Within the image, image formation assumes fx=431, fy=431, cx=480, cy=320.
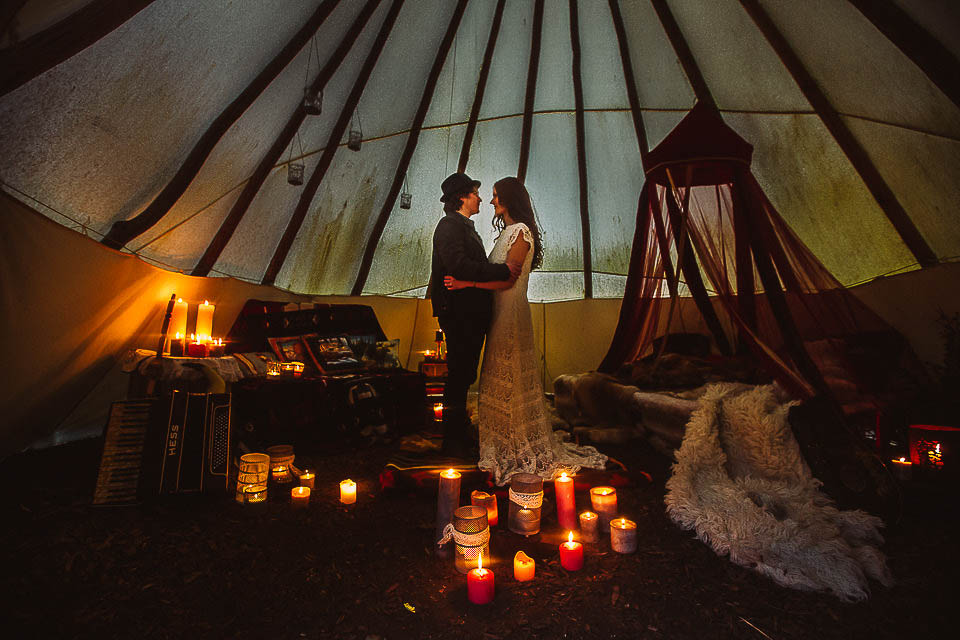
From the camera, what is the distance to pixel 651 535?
1.86 meters

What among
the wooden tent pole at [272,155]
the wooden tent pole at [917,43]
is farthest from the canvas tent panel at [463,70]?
the wooden tent pole at [917,43]

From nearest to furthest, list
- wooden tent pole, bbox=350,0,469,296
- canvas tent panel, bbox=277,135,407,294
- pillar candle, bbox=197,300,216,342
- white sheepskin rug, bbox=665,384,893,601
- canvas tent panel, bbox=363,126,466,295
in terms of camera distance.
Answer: white sheepskin rug, bbox=665,384,893,601, pillar candle, bbox=197,300,216,342, wooden tent pole, bbox=350,0,469,296, canvas tent panel, bbox=277,135,407,294, canvas tent panel, bbox=363,126,466,295

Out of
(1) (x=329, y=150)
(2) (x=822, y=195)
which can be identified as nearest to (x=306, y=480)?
(1) (x=329, y=150)

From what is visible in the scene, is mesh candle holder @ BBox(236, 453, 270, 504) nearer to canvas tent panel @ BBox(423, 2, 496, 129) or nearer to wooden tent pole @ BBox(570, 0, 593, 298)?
canvas tent panel @ BBox(423, 2, 496, 129)

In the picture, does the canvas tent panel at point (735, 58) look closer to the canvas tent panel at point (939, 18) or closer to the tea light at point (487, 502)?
the canvas tent panel at point (939, 18)

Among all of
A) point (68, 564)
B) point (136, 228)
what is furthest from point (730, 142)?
point (136, 228)

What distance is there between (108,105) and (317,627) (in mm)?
2870

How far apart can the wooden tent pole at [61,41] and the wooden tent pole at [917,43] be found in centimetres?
411

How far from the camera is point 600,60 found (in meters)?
4.18

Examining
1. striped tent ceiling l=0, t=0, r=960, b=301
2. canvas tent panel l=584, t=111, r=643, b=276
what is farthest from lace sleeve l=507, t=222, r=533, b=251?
canvas tent panel l=584, t=111, r=643, b=276

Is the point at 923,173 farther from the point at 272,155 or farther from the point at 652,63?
the point at 272,155

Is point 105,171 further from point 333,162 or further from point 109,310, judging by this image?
point 333,162

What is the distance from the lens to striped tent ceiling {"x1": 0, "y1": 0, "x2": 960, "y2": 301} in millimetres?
2398

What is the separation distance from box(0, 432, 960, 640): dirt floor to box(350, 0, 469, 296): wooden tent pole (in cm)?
357
